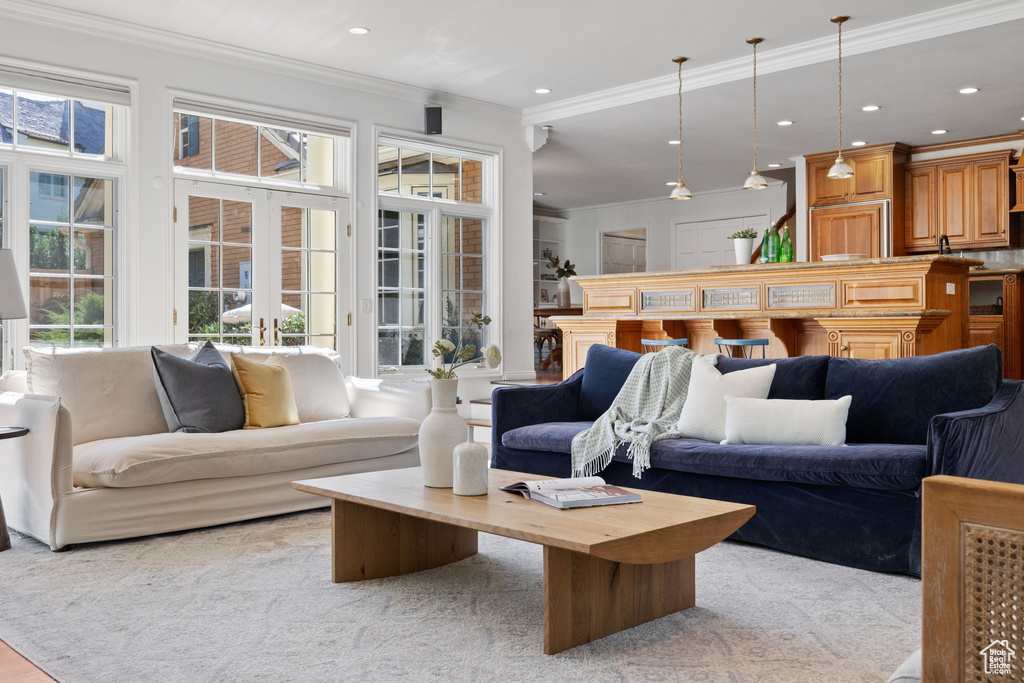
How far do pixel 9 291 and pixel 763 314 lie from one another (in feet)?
15.3

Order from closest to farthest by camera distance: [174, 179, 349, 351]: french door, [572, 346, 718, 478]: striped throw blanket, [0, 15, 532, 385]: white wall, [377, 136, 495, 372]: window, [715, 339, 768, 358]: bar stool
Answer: [572, 346, 718, 478]: striped throw blanket < [0, 15, 532, 385]: white wall < [174, 179, 349, 351]: french door < [715, 339, 768, 358]: bar stool < [377, 136, 495, 372]: window

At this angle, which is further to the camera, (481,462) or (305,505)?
(305,505)

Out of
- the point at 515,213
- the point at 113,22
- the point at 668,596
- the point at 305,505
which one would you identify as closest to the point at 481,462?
the point at 668,596

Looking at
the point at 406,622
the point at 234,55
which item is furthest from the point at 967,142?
the point at 406,622

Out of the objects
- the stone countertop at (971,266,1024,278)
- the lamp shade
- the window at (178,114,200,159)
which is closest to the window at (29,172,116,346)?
the window at (178,114,200,159)

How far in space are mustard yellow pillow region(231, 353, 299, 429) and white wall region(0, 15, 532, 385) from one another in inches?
→ 63.3

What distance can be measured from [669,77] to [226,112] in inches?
130

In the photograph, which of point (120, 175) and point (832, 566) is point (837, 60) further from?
point (120, 175)

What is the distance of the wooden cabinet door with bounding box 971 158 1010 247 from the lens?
8.16 metres

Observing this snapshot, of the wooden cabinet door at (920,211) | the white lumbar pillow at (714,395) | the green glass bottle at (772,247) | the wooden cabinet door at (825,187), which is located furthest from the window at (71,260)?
the wooden cabinet door at (920,211)

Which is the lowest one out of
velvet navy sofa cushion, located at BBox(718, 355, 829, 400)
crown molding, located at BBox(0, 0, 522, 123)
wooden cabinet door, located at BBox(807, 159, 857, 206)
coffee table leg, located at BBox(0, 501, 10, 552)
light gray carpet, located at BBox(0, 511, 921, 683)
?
light gray carpet, located at BBox(0, 511, 921, 683)

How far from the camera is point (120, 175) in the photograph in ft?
17.9

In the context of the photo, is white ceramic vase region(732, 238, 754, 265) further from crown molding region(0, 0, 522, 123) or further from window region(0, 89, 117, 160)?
window region(0, 89, 117, 160)

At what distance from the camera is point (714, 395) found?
3.76 metres
